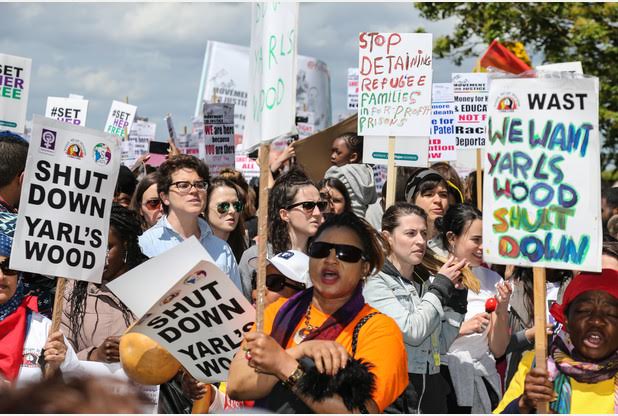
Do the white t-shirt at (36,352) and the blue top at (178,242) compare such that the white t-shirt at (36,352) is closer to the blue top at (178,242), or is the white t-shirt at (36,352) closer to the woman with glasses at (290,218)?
the blue top at (178,242)

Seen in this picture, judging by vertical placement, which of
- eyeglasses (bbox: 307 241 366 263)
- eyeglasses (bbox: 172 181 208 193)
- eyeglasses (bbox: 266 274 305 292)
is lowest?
eyeglasses (bbox: 266 274 305 292)

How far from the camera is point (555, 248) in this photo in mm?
3930

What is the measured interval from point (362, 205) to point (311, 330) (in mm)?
4367

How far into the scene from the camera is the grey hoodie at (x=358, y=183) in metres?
7.99

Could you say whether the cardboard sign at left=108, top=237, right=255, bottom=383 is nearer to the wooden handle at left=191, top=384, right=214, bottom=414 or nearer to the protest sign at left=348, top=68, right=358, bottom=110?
the wooden handle at left=191, top=384, right=214, bottom=414

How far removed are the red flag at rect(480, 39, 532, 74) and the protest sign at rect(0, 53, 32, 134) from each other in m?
4.44

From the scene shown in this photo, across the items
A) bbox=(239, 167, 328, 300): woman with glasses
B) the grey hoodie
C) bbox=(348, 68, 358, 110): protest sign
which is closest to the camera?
bbox=(239, 167, 328, 300): woman with glasses

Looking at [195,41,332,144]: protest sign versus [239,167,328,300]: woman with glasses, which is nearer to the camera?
[239,167,328,300]: woman with glasses

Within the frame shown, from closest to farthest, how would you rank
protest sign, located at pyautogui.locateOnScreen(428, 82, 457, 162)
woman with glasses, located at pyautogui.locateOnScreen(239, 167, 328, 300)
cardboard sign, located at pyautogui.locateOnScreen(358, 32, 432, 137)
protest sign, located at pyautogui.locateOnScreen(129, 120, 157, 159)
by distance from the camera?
woman with glasses, located at pyautogui.locateOnScreen(239, 167, 328, 300) → cardboard sign, located at pyautogui.locateOnScreen(358, 32, 432, 137) → protest sign, located at pyautogui.locateOnScreen(428, 82, 457, 162) → protest sign, located at pyautogui.locateOnScreen(129, 120, 157, 159)

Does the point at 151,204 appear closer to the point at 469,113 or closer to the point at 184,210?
the point at 184,210

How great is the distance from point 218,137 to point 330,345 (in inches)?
279

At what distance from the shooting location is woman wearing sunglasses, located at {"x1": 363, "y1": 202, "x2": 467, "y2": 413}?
15.9 feet

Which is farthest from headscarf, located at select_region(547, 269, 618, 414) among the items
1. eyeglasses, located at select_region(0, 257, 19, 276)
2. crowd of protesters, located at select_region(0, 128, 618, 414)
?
eyeglasses, located at select_region(0, 257, 19, 276)

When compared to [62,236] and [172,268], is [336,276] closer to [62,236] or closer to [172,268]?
[172,268]
